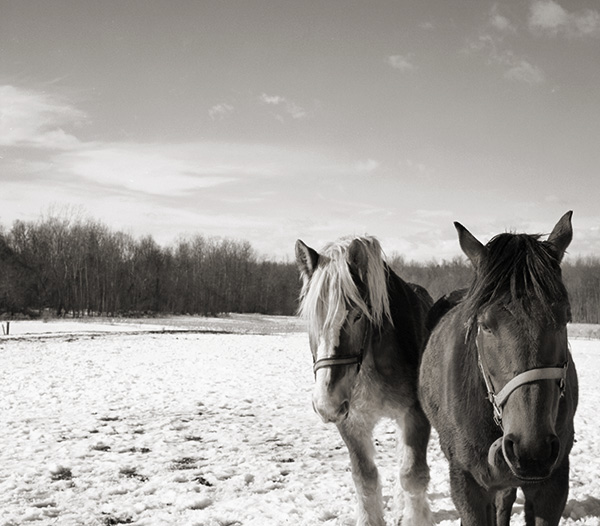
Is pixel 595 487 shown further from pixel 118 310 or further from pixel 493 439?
pixel 118 310

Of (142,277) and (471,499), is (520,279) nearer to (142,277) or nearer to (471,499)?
(471,499)

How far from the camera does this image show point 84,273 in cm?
6612

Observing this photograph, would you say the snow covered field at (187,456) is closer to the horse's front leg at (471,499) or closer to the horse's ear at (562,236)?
the horse's front leg at (471,499)

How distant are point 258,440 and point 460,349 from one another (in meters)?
4.90

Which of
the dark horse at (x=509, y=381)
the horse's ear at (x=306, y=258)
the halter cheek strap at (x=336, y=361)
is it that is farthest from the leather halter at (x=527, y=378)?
the horse's ear at (x=306, y=258)

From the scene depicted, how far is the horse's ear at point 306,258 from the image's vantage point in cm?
385

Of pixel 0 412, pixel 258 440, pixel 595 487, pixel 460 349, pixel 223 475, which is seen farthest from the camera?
pixel 0 412

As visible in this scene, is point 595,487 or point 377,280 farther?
point 595,487

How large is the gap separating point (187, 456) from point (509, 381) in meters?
5.05

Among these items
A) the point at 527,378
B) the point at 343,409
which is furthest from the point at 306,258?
the point at 527,378

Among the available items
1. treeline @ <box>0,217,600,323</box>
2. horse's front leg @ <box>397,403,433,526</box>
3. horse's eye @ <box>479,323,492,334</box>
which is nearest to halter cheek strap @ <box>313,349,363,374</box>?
horse's front leg @ <box>397,403,433,526</box>

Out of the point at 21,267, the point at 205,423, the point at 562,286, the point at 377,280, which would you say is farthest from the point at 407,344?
the point at 21,267

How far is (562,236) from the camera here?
257 cm

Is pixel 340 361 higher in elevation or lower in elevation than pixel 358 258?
lower
